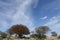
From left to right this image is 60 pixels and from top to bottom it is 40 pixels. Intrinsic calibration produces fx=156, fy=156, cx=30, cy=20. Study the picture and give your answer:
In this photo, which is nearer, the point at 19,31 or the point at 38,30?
the point at 19,31

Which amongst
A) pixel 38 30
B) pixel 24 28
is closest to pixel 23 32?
pixel 24 28

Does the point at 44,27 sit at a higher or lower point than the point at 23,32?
higher

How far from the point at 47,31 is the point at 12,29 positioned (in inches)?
720

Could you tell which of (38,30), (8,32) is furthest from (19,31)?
(38,30)

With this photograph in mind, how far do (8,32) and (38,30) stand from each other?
13800 mm

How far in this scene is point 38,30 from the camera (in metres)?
67.4

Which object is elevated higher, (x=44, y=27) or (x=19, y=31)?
(x=44, y=27)

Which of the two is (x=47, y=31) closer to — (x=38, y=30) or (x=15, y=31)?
(x=38, y=30)

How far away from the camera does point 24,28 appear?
191 ft

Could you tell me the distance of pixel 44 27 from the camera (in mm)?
69938

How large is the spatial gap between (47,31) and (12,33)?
58.0 feet

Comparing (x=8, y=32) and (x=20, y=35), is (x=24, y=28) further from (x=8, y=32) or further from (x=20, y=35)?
(x=8, y=32)

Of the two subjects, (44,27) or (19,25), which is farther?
(44,27)

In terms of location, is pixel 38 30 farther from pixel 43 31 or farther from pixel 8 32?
pixel 8 32
